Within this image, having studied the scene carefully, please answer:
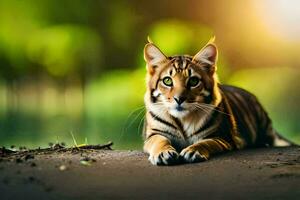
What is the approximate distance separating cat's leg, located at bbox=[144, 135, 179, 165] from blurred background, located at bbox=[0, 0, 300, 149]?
1323 millimetres

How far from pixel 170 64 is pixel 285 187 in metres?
1.33

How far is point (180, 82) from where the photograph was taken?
4074 millimetres

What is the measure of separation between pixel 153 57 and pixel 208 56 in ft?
1.21

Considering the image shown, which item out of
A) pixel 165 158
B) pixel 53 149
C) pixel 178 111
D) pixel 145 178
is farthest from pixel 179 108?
pixel 53 149

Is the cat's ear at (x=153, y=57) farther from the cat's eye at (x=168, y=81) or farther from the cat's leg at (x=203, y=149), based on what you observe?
the cat's leg at (x=203, y=149)

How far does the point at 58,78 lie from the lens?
5527 mm

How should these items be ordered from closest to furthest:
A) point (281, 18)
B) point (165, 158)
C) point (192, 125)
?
point (165, 158), point (192, 125), point (281, 18)

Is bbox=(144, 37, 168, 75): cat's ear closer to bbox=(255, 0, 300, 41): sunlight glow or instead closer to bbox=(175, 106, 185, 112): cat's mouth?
bbox=(175, 106, 185, 112): cat's mouth

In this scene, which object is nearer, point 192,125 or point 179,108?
point 179,108

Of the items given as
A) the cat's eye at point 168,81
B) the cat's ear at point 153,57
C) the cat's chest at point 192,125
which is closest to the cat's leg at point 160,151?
the cat's chest at point 192,125

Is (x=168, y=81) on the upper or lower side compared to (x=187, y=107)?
upper

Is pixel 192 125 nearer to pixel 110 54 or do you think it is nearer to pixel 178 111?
pixel 178 111

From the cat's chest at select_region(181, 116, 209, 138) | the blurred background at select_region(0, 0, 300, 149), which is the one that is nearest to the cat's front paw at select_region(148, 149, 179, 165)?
the cat's chest at select_region(181, 116, 209, 138)

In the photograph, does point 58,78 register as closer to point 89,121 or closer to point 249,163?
point 89,121
